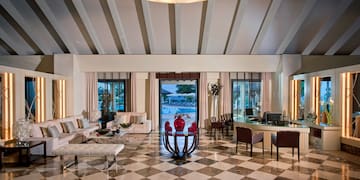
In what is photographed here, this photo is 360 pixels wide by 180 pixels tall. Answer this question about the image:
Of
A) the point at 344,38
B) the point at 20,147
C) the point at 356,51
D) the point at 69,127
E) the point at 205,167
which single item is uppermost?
the point at 344,38

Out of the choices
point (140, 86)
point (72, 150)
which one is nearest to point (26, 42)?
point (140, 86)

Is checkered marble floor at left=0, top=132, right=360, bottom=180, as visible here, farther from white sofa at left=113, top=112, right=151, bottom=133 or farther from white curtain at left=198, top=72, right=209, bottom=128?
white curtain at left=198, top=72, right=209, bottom=128

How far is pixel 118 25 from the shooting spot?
7750 mm

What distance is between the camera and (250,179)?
4.55 meters

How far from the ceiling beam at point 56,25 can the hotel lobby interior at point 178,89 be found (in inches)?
1.5

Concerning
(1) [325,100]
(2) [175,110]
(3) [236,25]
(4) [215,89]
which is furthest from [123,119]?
(1) [325,100]

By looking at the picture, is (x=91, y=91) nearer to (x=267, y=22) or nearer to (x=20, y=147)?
(x=20, y=147)

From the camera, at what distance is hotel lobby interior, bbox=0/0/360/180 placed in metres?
5.50

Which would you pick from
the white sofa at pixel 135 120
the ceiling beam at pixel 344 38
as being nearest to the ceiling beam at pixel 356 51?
the ceiling beam at pixel 344 38

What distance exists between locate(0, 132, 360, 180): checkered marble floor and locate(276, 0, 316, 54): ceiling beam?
148 inches

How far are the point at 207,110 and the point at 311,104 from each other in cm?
427

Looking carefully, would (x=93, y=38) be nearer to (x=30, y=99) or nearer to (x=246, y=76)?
(x=30, y=99)

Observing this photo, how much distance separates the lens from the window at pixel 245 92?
10.9 m

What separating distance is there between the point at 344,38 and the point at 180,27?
18.0 feet
